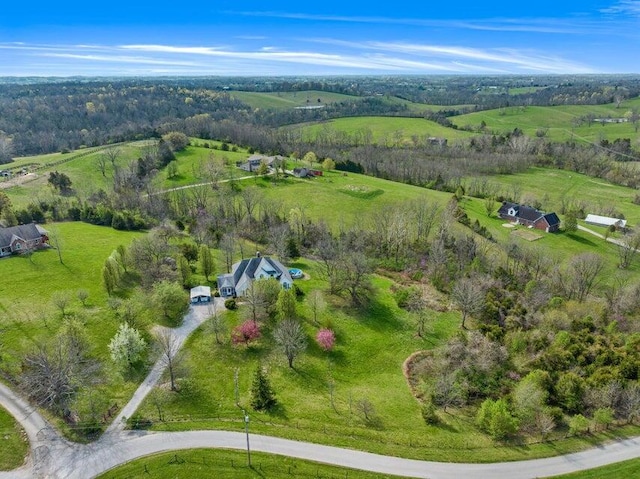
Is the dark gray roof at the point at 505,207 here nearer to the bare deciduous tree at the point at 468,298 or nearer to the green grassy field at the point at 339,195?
the green grassy field at the point at 339,195

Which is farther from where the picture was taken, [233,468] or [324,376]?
[324,376]

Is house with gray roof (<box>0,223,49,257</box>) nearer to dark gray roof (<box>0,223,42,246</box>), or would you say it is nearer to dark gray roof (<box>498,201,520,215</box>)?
dark gray roof (<box>0,223,42,246</box>)

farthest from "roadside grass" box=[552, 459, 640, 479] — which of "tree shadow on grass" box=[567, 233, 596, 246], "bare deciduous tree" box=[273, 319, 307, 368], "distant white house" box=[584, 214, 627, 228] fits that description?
"distant white house" box=[584, 214, 627, 228]

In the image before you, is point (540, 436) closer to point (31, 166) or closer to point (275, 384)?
point (275, 384)

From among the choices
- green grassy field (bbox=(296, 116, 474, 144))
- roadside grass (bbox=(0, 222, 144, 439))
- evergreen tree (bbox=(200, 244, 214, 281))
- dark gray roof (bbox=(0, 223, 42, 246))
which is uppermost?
green grassy field (bbox=(296, 116, 474, 144))

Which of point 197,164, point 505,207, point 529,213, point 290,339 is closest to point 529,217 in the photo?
point 529,213

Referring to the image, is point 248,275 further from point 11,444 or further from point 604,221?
point 604,221

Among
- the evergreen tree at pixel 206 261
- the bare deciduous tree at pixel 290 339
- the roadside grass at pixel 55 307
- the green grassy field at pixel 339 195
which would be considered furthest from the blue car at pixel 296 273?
the roadside grass at pixel 55 307
